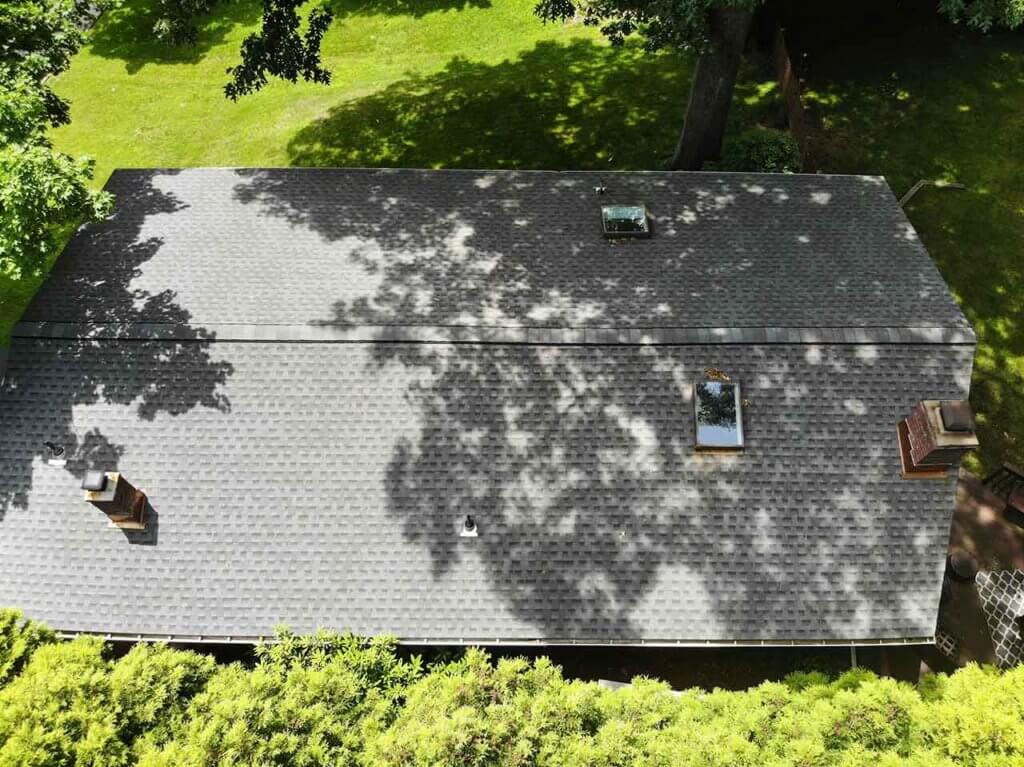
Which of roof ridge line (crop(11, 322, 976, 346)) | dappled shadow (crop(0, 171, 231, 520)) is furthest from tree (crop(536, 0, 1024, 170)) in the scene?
dappled shadow (crop(0, 171, 231, 520))

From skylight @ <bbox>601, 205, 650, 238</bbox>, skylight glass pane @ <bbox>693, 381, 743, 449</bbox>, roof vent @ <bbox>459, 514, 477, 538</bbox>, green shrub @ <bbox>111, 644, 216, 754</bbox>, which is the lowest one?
green shrub @ <bbox>111, 644, 216, 754</bbox>

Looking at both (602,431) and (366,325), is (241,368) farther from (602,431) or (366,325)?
(602,431)

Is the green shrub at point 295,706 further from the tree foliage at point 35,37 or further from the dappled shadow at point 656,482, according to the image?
the tree foliage at point 35,37

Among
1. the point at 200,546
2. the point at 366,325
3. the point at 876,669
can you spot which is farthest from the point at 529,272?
the point at 876,669

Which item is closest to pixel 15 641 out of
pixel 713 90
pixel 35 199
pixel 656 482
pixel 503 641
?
pixel 35 199

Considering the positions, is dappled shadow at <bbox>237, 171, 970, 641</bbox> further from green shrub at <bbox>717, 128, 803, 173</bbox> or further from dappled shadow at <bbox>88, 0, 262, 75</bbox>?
dappled shadow at <bbox>88, 0, 262, 75</bbox>
